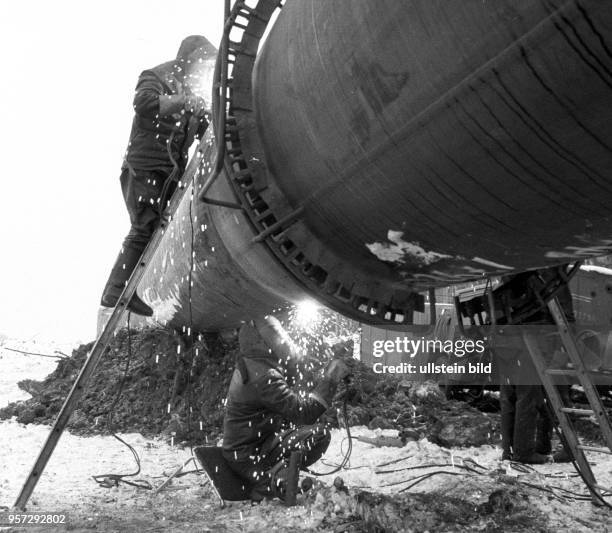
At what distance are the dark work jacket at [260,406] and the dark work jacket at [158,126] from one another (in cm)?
136

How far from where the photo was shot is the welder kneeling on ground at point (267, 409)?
333 centimetres

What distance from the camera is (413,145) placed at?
134cm

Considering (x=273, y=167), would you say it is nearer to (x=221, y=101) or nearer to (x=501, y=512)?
(x=221, y=101)

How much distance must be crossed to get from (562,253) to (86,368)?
2601 millimetres

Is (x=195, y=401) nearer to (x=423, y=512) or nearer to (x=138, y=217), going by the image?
(x=138, y=217)

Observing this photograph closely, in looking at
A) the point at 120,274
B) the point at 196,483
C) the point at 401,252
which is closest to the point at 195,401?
the point at 196,483

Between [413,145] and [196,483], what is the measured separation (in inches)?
125

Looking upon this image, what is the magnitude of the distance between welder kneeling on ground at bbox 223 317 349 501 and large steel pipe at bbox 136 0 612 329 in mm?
1205

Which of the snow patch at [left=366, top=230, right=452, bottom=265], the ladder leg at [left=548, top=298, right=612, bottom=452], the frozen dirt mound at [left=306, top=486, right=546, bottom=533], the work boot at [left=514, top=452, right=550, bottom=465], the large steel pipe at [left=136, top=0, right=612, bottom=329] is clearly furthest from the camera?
the work boot at [left=514, top=452, right=550, bottom=465]

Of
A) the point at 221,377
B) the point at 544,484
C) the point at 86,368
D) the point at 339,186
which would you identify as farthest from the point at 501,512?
the point at 221,377

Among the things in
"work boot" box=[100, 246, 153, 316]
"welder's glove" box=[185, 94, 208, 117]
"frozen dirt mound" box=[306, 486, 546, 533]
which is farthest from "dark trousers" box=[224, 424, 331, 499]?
"welder's glove" box=[185, 94, 208, 117]

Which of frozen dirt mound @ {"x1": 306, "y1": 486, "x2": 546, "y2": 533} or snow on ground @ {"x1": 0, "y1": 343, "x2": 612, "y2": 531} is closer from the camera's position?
frozen dirt mound @ {"x1": 306, "y1": 486, "x2": 546, "y2": 533}

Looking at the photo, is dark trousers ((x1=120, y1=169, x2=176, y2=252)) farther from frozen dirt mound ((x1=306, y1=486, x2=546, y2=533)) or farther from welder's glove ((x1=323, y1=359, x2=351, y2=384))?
frozen dirt mound ((x1=306, y1=486, x2=546, y2=533))

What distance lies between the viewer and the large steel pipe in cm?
106
